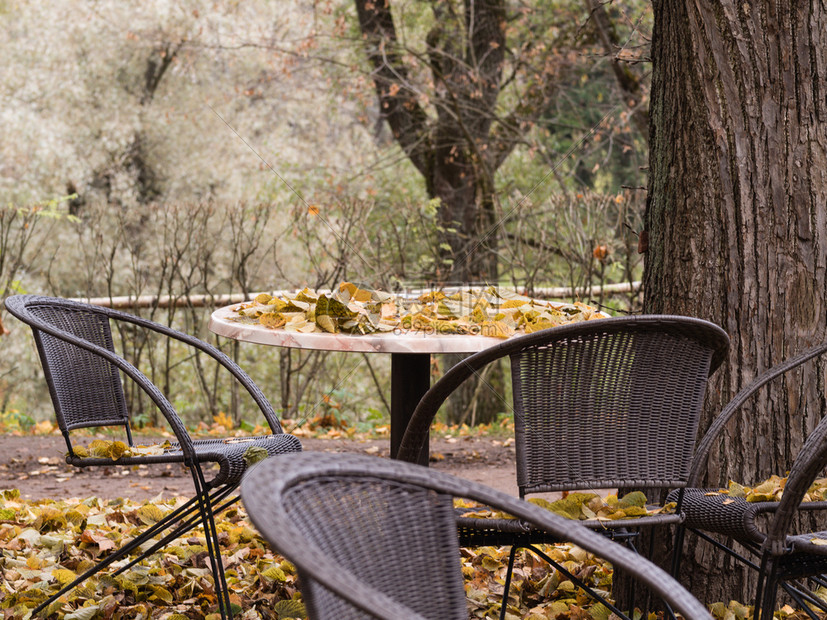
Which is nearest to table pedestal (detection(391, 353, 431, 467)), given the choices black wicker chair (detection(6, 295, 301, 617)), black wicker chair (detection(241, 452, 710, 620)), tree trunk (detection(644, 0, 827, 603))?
black wicker chair (detection(6, 295, 301, 617))

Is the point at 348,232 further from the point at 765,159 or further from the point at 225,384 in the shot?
the point at 765,159

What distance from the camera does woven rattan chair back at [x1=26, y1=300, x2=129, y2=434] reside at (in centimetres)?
226

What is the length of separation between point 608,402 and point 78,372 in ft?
5.05

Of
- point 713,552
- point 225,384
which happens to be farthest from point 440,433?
point 713,552

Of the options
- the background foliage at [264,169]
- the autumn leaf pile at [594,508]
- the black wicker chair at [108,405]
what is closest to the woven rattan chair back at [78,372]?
the black wicker chair at [108,405]

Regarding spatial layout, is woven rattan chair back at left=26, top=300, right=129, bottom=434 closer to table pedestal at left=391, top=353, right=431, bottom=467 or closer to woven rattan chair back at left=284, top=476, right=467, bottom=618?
table pedestal at left=391, top=353, right=431, bottom=467

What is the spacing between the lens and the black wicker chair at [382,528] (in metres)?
0.85

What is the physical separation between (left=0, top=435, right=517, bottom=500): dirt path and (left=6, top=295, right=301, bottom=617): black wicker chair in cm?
169

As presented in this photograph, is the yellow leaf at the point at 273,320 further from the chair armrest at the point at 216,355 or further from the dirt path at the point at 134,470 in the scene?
A: the dirt path at the point at 134,470

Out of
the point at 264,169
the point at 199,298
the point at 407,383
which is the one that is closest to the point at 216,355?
the point at 407,383

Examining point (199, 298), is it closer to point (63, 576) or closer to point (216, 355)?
point (216, 355)

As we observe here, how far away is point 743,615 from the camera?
2.22 m

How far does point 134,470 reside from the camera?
469cm

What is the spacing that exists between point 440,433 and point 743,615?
4025mm
